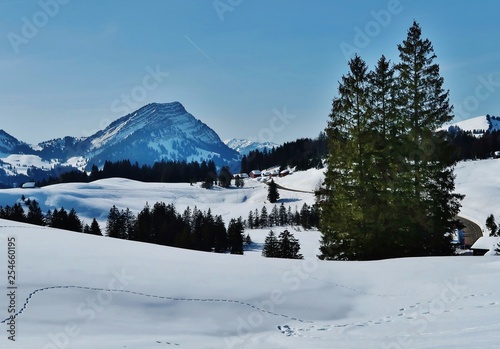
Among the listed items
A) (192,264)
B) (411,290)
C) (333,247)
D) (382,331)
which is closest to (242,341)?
(382,331)

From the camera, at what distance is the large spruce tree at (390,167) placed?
69.3 feet

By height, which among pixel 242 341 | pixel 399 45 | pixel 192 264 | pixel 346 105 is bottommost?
pixel 242 341

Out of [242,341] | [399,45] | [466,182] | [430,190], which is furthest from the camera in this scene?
[466,182]

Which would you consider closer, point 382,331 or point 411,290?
point 382,331

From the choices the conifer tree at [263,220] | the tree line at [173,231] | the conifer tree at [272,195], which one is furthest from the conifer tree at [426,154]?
the conifer tree at [272,195]

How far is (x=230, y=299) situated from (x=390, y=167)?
46.8 ft

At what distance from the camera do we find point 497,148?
149m

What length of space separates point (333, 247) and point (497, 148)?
149 meters

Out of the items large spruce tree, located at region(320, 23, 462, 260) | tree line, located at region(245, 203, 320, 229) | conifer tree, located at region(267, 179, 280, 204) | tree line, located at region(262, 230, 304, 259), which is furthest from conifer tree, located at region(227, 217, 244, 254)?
conifer tree, located at region(267, 179, 280, 204)

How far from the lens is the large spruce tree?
2111 centimetres

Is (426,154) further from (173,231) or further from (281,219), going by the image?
(281,219)

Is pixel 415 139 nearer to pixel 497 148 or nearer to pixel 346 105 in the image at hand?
pixel 346 105

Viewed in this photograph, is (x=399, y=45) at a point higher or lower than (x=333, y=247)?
higher

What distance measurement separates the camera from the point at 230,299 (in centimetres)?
965
